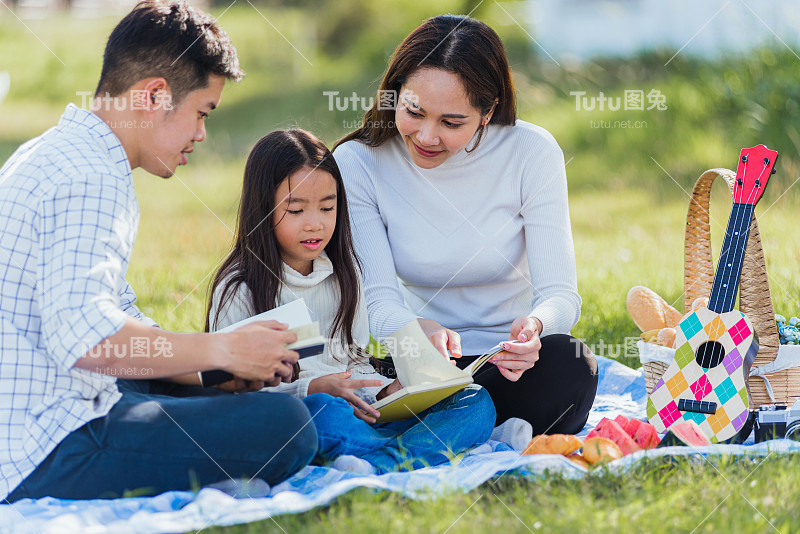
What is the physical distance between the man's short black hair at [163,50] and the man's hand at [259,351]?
60cm

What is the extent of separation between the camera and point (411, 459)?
237 cm

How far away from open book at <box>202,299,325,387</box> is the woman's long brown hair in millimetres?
891

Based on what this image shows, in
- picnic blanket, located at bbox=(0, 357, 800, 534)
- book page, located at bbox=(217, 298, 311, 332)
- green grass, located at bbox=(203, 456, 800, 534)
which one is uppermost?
book page, located at bbox=(217, 298, 311, 332)

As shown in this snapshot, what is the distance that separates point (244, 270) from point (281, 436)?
2.26 ft

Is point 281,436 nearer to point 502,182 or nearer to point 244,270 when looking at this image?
point 244,270

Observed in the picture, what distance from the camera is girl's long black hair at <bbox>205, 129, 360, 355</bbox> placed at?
264cm

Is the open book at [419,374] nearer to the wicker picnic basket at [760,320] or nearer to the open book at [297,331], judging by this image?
the open book at [297,331]

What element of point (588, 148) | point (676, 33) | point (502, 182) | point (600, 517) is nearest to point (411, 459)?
point (600, 517)

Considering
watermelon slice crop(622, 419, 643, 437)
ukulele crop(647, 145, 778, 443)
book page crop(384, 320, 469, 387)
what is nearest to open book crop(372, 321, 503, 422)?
book page crop(384, 320, 469, 387)

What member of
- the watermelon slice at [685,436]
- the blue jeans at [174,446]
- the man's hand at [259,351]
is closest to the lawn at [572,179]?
the watermelon slice at [685,436]

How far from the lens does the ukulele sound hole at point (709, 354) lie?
102 inches

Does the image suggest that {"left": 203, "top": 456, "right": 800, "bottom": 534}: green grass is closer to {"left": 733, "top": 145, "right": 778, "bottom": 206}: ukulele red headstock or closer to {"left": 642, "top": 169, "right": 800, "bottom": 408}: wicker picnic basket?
{"left": 642, "top": 169, "right": 800, "bottom": 408}: wicker picnic basket

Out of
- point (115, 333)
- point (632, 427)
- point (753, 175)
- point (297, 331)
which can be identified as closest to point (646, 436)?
point (632, 427)

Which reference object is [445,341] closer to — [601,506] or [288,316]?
[288,316]
